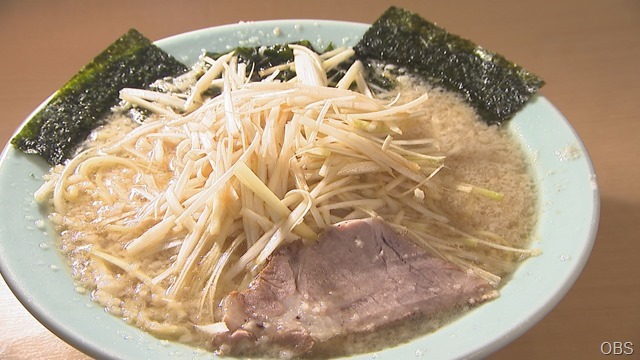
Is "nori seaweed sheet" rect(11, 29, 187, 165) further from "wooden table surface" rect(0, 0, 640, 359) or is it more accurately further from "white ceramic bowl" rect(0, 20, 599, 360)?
"wooden table surface" rect(0, 0, 640, 359)

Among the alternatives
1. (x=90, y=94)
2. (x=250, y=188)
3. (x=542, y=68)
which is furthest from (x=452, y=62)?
(x=90, y=94)

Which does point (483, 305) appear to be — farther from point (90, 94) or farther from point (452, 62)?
point (90, 94)

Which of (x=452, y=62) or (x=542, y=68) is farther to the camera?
(x=542, y=68)

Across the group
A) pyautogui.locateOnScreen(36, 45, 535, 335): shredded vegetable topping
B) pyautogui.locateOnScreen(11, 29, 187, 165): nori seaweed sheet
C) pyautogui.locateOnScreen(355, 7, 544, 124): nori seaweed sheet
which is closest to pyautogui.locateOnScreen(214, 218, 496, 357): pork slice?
pyautogui.locateOnScreen(36, 45, 535, 335): shredded vegetable topping

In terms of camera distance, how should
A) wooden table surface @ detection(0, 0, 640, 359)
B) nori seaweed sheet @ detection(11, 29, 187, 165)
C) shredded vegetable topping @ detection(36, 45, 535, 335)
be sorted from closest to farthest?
shredded vegetable topping @ detection(36, 45, 535, 335) → wooden table surface @ detection(0, 0, 640, 359) → nori seaweed sheet @ detection(11, 29, 187, 165)

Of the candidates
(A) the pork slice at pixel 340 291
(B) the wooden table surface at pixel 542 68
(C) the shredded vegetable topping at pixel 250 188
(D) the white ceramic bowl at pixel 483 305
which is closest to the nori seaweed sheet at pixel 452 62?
(D) the white ceramic bowl at pixel 483 305

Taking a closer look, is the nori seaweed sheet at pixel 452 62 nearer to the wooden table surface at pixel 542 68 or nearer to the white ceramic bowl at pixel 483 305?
the white ceramic bowl at pixel 483 305
